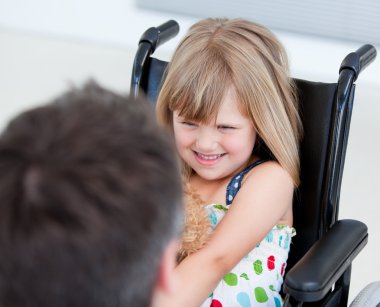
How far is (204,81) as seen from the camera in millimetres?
1429

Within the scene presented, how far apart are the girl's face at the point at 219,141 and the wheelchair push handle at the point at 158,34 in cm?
26

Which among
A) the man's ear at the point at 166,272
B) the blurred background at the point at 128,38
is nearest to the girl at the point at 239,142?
the man's ear at the point at 166,272

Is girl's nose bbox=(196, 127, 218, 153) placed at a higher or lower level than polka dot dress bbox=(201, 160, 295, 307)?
higher

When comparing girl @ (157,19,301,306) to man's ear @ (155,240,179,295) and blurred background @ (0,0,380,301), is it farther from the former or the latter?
blurred background @ (0,0,380,301)

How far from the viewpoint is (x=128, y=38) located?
166 inches

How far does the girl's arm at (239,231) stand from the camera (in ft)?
4.31

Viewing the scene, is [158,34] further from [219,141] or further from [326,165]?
[326,165]

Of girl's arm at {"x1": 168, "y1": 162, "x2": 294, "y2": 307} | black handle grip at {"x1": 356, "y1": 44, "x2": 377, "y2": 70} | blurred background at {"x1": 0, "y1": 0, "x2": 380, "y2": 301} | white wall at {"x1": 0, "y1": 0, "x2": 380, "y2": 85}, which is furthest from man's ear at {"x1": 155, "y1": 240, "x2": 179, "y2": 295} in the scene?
white wall at {"x1": 0, "y1": 0, "x2": 380, "y2": 85}

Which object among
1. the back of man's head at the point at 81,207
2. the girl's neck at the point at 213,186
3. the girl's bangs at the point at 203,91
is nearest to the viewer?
the back of man's head at the point at 81,207

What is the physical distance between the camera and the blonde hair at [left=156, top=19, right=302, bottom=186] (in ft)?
4.71

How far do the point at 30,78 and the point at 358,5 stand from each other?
67.5 inches

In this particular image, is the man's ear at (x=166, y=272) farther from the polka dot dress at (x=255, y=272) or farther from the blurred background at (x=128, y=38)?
the blurred background at (x=128, y=38)

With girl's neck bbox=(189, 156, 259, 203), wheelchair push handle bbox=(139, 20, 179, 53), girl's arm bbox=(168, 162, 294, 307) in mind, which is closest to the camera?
girl's arm bbox=(168, 162, 294, 307)

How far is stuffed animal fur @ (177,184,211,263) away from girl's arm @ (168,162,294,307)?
0.02 m
